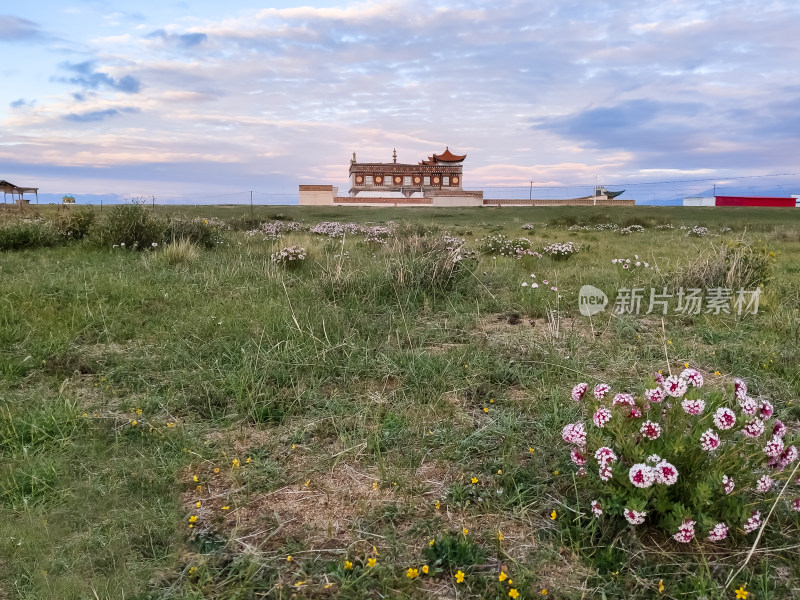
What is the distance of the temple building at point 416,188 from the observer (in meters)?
51.5

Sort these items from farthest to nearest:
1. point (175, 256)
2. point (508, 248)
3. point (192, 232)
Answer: point (192, 232) → point (508, 248) → point (175, 256)

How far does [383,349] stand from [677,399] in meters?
2.53

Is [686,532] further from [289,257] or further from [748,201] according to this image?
[748,201]

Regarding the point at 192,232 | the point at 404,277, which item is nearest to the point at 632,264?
the point at 404,277

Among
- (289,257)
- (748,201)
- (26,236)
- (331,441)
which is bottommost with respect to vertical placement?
(331,441)

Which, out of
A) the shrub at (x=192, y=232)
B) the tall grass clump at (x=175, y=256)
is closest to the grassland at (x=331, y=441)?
the tall grass clump at (x=175, y=256)

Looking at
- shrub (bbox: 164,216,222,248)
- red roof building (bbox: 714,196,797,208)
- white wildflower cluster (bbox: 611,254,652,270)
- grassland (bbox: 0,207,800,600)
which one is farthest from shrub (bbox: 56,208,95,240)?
red roof building (bbox: 714,196,797,208)

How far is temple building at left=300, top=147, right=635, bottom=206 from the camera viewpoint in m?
51.5

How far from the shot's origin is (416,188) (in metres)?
56.1

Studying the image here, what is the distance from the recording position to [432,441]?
3018mm

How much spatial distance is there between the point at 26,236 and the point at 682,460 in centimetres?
1144

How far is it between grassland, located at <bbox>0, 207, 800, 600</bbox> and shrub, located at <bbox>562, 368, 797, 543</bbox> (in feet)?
0.51

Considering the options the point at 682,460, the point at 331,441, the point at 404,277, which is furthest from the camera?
the point at 404,277

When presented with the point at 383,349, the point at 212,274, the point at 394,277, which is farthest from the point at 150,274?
the point at 383,349
